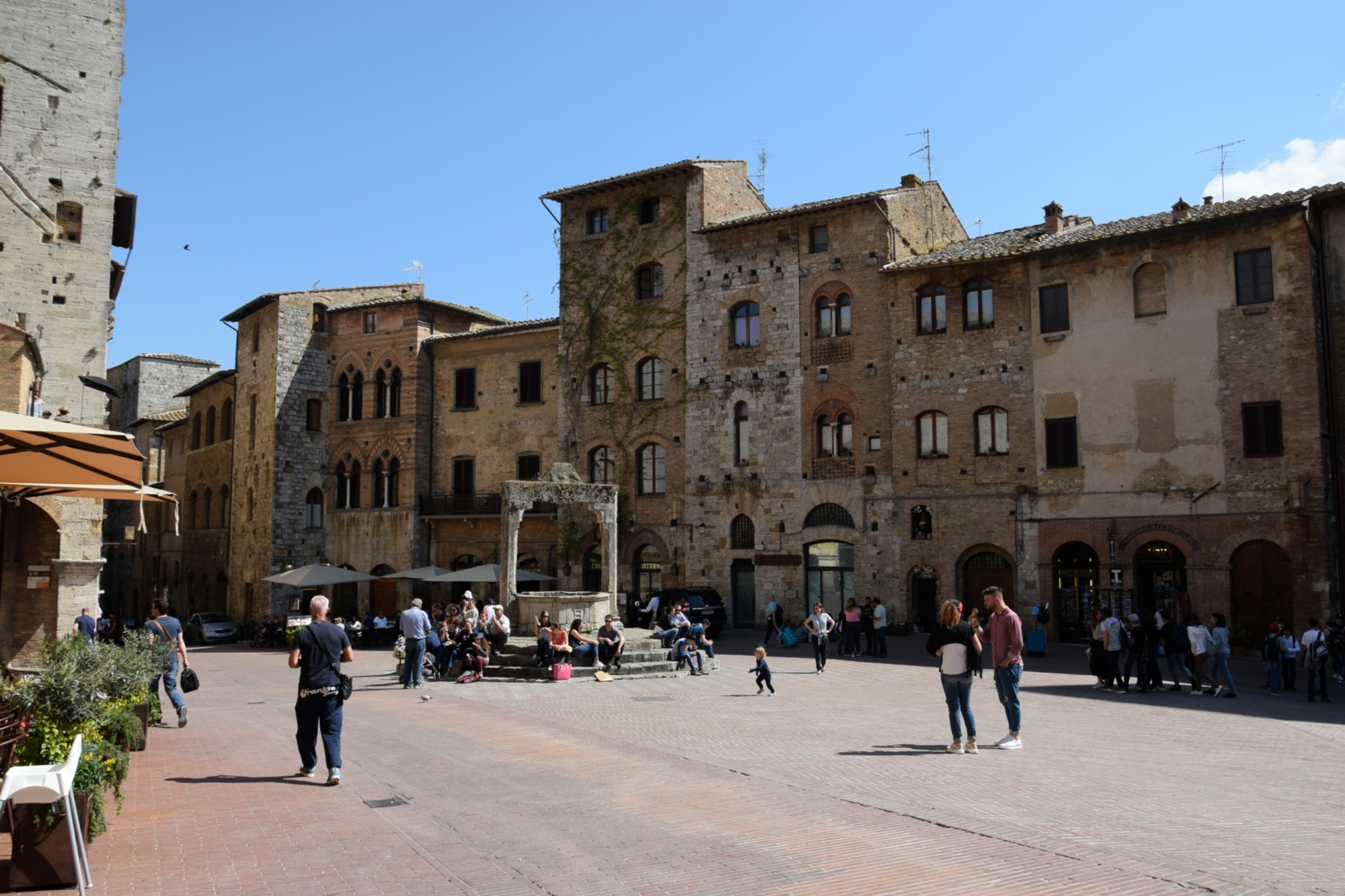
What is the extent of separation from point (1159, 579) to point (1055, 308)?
24.4 ft

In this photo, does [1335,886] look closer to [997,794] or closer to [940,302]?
[997,794]

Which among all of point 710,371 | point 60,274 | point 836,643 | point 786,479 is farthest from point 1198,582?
point 60,274

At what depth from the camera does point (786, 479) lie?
31.1 metres

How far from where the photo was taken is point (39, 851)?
6.04 m

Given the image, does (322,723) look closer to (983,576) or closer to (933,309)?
(983,576)

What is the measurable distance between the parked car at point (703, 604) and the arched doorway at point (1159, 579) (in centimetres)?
1091

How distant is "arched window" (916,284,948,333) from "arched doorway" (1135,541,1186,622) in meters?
8.06

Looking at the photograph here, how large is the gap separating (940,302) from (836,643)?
1010 cm

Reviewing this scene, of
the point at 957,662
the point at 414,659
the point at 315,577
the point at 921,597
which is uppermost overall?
the point at 315,577

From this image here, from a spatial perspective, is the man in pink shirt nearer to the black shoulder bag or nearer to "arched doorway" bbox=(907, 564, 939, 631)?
the black shoulder bag

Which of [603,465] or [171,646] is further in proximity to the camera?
[603,465]

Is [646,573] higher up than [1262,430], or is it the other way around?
[1262,430]

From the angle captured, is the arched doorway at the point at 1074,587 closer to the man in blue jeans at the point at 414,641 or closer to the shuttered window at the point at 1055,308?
the shuttered window at the point at 1055,308

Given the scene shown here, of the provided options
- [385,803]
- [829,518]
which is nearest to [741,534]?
[829,518]
